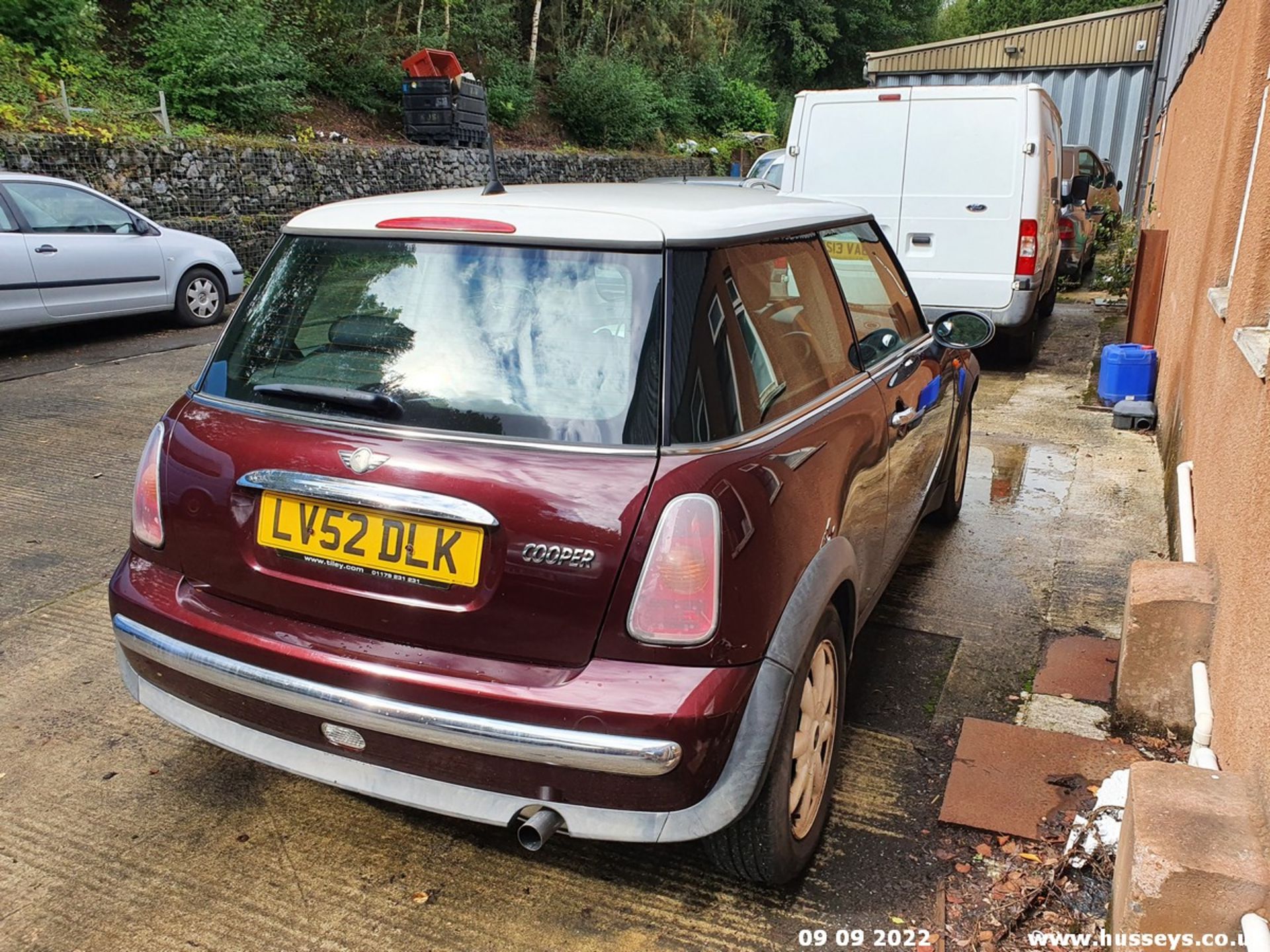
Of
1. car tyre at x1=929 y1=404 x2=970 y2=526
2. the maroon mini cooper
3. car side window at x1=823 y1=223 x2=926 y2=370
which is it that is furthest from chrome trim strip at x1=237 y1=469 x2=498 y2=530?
Result: car tyre at x1=929 y1=404 x2=970 y2=526

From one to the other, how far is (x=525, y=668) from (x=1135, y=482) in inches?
184

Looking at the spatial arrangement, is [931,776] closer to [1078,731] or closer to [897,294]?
[1078,731]

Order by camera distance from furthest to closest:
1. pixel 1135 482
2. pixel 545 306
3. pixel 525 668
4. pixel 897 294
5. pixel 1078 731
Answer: pixel 1135 482 → pixel 897 294 → pixel 1078 731 → pixel 545 306 → pixel 525 668

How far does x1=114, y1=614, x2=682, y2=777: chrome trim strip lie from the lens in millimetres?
1998

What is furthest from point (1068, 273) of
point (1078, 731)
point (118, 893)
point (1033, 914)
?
point (118, 893)

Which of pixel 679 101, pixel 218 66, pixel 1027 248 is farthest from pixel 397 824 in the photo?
pixel 679 101

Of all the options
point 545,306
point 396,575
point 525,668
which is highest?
point 545,306

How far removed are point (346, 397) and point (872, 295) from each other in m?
1.98

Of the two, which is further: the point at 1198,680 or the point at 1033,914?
the point at 1198,680

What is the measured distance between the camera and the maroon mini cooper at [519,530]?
2.05m

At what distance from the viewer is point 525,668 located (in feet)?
6.88

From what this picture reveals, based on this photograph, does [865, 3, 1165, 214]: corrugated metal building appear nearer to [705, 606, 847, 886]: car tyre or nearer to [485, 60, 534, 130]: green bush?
[485, 60, 534, 130]: green bush

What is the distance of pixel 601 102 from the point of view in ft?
77.6

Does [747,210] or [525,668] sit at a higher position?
[747,210]
